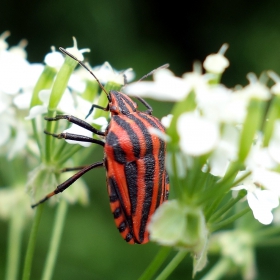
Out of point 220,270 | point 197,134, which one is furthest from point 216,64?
point 220,270

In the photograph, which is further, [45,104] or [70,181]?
[45,104]

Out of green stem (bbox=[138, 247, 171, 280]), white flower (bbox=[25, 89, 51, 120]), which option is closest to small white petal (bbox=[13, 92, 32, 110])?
white flower (bbox=[25, 89, 51, 120])

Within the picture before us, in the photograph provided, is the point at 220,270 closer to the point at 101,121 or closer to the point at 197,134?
the point at 101,121

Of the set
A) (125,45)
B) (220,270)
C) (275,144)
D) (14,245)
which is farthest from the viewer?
(125,45)

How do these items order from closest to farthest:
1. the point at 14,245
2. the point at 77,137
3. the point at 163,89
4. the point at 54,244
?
the point at 163,89
the point at 77,137
the point at 54,244
the point at 14,245

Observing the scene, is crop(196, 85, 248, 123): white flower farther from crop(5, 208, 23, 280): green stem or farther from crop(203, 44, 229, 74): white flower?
crop(5, 208, 23, 280): green stem

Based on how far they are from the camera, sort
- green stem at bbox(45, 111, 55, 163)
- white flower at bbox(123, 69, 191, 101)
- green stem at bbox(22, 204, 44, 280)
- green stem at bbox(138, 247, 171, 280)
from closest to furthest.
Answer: white flower at bbox(123, 69, 191, 101), green stem at bbox(138, 247, 171, 280), green stem at bbox(22, 204, 44, 280), green stem at bbox(45, 111, 55, 163)

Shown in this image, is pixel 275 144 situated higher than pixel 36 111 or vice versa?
pixel 275 144
